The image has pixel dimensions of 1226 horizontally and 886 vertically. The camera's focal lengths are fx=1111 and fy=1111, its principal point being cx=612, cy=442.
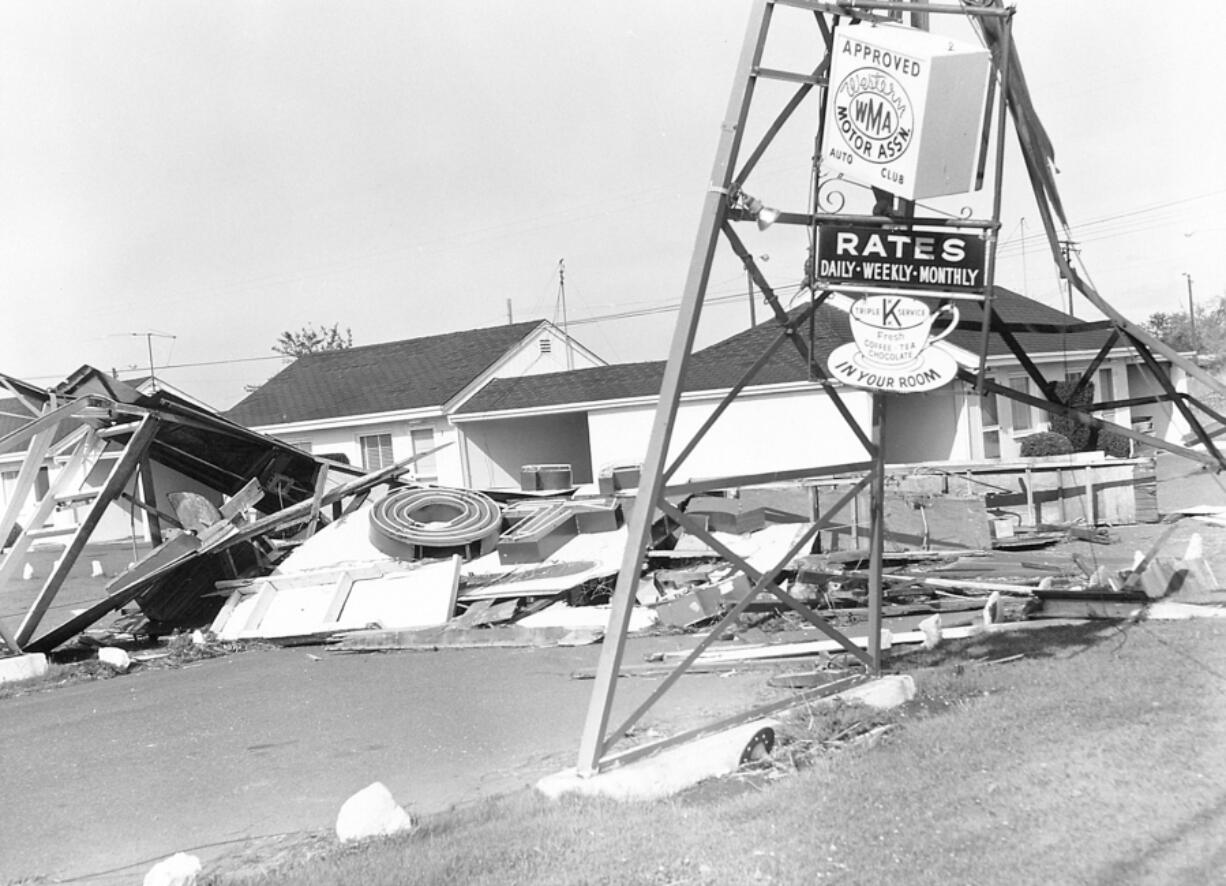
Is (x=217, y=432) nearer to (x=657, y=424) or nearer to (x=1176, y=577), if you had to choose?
(x=657, y=424)

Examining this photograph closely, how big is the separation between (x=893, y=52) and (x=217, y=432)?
11.3m

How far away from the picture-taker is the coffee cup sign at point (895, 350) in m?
6.64

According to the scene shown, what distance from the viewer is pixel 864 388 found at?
671cm

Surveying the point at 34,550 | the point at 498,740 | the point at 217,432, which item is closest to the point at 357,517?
the point at 217,432

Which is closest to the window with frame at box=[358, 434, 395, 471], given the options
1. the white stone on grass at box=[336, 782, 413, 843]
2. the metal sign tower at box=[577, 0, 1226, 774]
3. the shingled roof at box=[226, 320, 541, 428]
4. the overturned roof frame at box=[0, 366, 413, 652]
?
the shingled roof at box=[226, 320, 541, 428]

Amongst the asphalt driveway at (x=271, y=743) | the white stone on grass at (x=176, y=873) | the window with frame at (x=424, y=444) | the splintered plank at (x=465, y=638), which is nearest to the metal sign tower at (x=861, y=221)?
the asphalt driveway at (x=271, y=743)

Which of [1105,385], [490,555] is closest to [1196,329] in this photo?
[1105,385]

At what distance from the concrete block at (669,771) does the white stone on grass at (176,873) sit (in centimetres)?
170

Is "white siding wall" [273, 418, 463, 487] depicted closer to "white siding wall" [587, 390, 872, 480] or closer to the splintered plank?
"white siding wall" [587, 390, 872, 480]

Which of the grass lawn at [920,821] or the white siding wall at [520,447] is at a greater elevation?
the white siding wall at [520,447]

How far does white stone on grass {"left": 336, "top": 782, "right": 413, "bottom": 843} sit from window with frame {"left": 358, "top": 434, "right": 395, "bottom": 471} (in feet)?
79.2

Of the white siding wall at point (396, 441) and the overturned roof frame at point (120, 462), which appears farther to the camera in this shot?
the white siding wall at point (396, 441)

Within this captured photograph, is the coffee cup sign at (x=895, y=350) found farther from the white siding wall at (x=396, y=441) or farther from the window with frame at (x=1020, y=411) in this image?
the white siding wall at (x=396, y=441)

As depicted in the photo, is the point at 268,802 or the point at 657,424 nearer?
the point at 657,424
